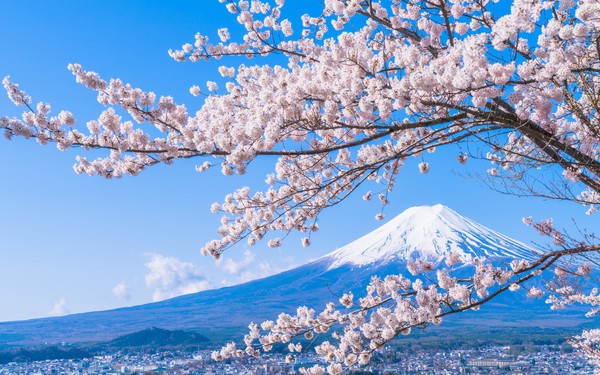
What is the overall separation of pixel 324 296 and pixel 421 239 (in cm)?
3216

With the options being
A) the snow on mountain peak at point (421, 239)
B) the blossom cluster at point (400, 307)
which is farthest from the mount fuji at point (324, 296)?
the blossom cluster at point (400, 307)

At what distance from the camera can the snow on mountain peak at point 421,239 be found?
323 ft

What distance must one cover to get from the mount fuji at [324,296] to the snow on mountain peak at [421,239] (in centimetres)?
18

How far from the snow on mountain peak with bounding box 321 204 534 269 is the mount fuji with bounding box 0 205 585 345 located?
0.59 feet

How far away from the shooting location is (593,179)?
425cm

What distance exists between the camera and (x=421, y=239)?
11225cm

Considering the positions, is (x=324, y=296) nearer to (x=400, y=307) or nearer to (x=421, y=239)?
(x=421, y=239)

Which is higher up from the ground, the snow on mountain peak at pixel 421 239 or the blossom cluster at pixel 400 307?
the snow on mountain peak at pixel 421 239

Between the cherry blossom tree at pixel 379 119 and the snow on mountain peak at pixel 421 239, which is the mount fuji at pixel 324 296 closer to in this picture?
the snow on mountain peak at pixel 421 239

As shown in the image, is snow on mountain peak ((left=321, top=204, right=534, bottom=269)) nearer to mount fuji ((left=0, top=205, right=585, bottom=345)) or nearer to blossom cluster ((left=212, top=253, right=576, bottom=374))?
mount fuji ((left=0, top=205, right=585, bottom=345))

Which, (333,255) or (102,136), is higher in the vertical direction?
(333,255)

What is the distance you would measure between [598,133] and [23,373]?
5007 centimetres

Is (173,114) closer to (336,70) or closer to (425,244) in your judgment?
(336,70)

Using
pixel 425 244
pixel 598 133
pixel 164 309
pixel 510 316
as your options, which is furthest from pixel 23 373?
pixel 425 244
